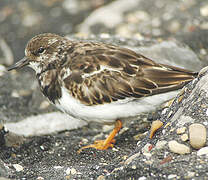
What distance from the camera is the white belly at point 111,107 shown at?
4.77 m

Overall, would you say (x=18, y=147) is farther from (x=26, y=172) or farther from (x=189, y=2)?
(x=189, y=2)

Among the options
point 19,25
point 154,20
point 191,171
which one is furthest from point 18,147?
point 19,25

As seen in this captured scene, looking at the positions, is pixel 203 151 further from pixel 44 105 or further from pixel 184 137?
pixel 44 105

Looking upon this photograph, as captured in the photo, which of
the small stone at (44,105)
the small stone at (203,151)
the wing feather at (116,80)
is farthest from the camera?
the small stone at (44,105)

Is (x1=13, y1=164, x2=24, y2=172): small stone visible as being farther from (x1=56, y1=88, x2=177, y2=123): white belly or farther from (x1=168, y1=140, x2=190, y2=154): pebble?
(x1=168, y1=140, x2=190, y2=154): pebble

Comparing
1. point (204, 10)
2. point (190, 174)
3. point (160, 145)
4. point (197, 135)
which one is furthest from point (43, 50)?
point (204, 10)

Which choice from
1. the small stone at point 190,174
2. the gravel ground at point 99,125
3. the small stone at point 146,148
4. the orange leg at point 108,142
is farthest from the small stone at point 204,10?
the small stone at point 190,174

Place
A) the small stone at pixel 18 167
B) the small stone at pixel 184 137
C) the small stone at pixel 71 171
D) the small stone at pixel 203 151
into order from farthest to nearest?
the small stone at pixel 18 167
the small stone at pixel 71 171
the small stone at pixel 184 137
the small stone at pixel 203 151

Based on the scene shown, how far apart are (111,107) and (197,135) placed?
1.36 metres

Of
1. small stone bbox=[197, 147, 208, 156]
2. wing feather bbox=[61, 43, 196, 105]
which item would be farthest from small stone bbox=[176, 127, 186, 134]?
wing feather bbox=[61, 43, 196, 105]

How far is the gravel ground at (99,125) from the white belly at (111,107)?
41 cm

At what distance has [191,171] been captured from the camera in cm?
Result: 331

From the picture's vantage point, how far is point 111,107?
478cm

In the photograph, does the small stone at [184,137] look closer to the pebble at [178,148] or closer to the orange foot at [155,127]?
the pebble at [178,148]
